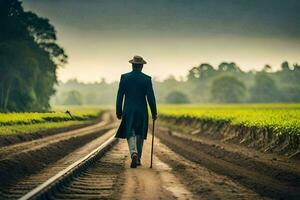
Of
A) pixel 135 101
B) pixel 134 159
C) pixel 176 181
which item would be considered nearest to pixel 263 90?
pixel 135 101

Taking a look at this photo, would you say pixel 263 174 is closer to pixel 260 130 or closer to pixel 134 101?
pixel 134 101

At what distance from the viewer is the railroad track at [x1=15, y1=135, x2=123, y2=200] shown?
24.1 feet

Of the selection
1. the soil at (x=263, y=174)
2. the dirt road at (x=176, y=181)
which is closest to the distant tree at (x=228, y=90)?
the soil at (x=263, y=174)

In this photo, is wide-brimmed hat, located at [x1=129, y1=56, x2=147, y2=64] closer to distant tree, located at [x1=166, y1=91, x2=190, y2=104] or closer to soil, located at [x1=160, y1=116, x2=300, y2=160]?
soil, located at [x1=160, y1=116, x2=300, y2=160]

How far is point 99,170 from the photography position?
11016mm

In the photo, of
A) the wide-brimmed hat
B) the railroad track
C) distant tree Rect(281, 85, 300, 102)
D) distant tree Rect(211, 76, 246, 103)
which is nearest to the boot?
the railroad track

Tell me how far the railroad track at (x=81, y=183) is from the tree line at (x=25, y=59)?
49.9 meters

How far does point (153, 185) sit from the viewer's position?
8.76m

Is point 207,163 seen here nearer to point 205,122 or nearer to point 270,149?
point 270,149

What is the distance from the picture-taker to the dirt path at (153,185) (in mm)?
7668

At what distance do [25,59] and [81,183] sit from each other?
54258mm

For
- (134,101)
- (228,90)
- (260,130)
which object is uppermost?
(228,90)

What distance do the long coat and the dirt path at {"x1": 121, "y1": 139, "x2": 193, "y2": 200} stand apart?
3.22ft

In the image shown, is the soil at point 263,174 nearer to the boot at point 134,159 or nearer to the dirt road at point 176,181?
the dirt road at point 176,181
